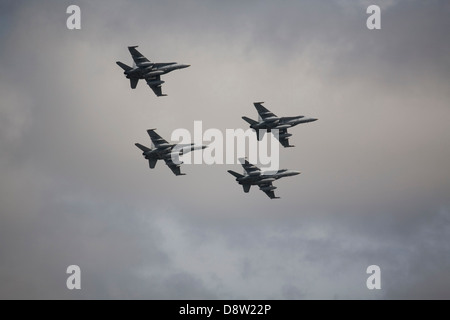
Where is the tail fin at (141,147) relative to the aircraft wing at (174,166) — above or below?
above

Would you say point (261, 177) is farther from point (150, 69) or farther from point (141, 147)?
point (150, 69)

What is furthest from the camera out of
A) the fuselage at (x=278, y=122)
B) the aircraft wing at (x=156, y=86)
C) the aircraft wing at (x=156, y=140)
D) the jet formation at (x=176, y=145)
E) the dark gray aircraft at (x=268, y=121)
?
the aircraft wing at (x=156, y=86)

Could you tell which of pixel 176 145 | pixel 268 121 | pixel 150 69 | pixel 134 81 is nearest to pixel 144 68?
pixel 150 69

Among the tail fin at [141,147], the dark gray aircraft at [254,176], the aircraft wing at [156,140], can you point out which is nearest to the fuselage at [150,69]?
the aircraft wing at [156,140]

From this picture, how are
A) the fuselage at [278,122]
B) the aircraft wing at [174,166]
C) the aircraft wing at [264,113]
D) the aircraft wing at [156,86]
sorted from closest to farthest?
the fuselage at [278,122], the aircraft wing at [156,86], the aircraft wing at [264,113], the aircraft wing at [174,166]

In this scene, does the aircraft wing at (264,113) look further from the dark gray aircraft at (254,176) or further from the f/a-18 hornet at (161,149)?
the f/a-18 hornet at (161,149)

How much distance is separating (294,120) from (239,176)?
12.7 metres

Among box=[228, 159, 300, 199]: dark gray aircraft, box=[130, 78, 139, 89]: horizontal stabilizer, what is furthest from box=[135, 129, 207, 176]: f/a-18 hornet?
box=[130, 78, 139, 89]: horizontal stabilizer

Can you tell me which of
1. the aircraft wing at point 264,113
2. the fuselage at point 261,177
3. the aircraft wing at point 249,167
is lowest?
the fuselage at point 261,177
